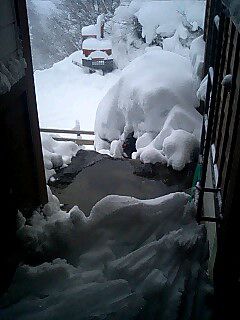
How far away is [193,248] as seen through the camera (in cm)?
325

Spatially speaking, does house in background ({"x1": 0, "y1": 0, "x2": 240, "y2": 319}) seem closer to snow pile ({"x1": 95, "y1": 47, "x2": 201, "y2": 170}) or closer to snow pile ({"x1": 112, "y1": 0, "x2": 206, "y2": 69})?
snow pile ({"x1": 95, "y1": 47, "x2": 201, "y2": 170})

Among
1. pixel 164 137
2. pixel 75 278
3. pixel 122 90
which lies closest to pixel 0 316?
pixel 75 278

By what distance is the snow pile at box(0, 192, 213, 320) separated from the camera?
9.14ft

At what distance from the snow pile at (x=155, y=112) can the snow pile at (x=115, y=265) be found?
2605 mm

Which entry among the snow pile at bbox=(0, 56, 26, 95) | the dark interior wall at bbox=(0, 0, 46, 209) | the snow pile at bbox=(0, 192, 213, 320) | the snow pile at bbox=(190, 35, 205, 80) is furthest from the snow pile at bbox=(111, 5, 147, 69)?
the snow pile at bbox=(0, 192, 213, 320)

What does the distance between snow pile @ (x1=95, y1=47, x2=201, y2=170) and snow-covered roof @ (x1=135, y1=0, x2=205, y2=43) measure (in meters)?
10.7

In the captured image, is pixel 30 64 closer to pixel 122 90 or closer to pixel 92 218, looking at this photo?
pixel 92 218

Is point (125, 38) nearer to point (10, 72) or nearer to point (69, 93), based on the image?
point (69, 93)

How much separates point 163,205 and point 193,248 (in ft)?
2.16

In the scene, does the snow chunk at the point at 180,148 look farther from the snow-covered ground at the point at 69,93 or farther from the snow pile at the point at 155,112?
the snow-covered ground at the point at 69,93

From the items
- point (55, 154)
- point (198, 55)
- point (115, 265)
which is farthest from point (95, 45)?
point (115, 265)

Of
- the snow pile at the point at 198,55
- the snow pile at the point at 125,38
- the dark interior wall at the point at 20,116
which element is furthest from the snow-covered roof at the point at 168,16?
the dark interior wall at the point at 20,116

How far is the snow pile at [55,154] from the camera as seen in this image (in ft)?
21.1

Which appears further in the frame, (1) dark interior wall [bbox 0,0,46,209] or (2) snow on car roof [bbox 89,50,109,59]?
(2) snow on car roof [bbox 89,50,109,59]
